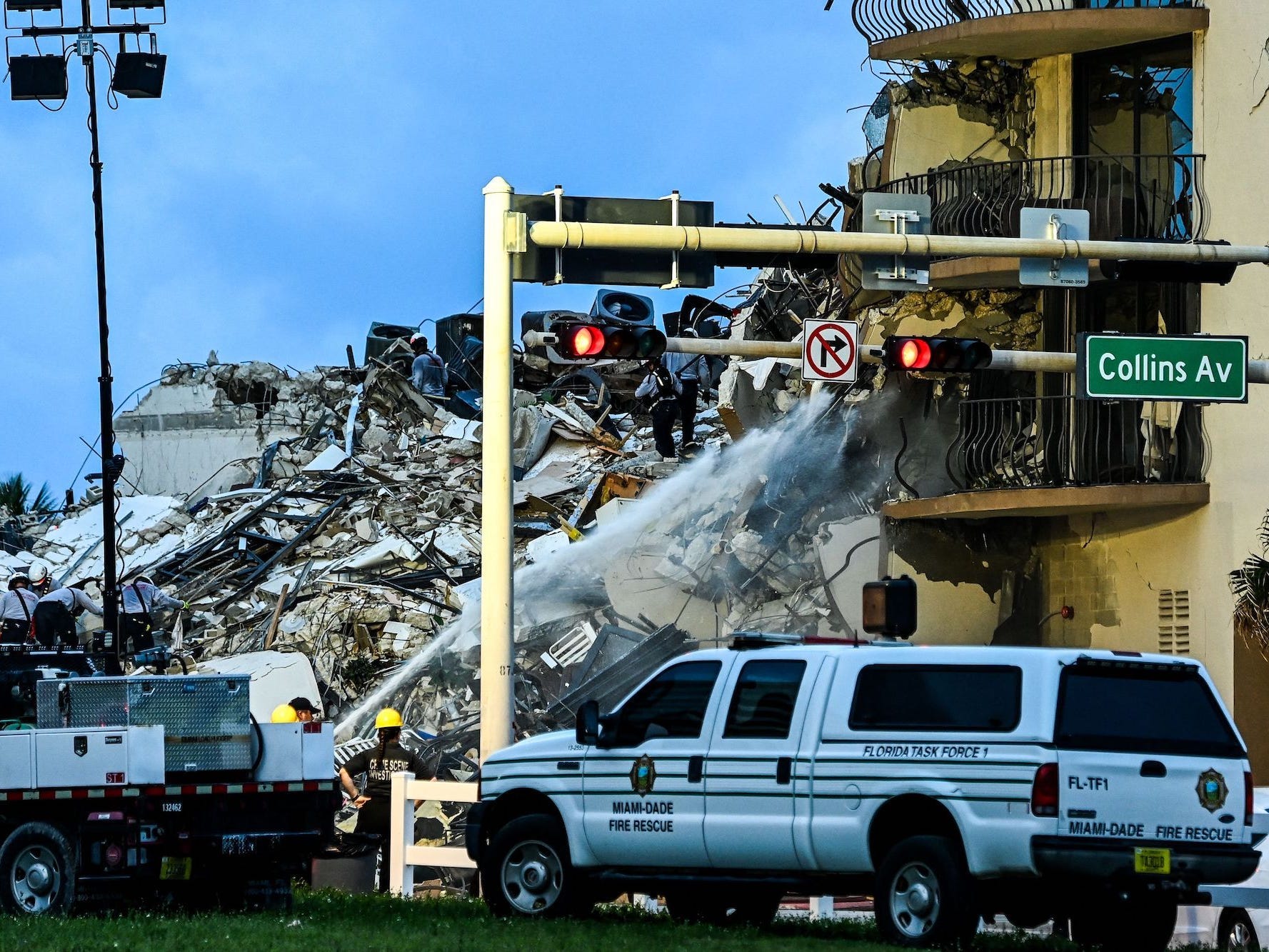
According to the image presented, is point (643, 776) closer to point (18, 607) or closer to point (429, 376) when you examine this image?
point (18, 607)

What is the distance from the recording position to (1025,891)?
37.6 feet

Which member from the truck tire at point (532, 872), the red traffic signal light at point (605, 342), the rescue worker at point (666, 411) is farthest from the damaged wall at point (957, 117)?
the truck tire at point (532, 872)

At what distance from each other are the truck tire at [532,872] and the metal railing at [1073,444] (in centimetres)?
1051

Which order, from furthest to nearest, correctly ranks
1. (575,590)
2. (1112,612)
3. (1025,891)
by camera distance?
(575,590) < (1112,612) < (1025,891)

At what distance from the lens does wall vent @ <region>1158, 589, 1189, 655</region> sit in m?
21.9

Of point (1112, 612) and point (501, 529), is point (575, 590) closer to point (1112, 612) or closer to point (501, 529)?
point (1112, 612)

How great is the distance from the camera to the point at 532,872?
1352cm

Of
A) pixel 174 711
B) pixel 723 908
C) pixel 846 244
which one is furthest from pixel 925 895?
pixel 846 244

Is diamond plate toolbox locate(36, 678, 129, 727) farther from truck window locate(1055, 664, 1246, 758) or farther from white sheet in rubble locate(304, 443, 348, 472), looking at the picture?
white sheet in rubble locate(304, 443, 348, 472)

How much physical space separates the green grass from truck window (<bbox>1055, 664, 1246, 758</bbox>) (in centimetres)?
146

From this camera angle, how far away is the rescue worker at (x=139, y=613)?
2641 cm

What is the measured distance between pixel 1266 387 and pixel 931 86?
6.41 meters

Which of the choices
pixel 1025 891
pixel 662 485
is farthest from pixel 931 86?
pixel 1025 891

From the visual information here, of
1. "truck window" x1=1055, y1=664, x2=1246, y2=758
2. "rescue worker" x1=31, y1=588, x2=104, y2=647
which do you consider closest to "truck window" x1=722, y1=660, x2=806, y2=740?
"truck window" x1=1055, y1=664, x2=1246, y2=758
